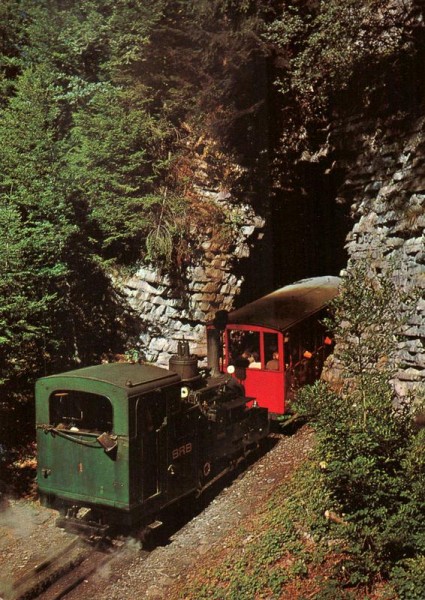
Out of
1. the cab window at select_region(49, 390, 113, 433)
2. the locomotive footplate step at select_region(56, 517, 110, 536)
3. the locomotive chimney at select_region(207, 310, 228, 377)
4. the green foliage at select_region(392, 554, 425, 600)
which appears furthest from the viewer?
the locomotive chimney at select_region(207, 310, 228, 377)

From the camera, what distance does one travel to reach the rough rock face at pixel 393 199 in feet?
34.8

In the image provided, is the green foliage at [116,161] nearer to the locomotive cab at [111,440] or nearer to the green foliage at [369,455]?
the locomotive cab at [111,440]

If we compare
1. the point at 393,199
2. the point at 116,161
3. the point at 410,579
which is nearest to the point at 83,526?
the point at 410,579

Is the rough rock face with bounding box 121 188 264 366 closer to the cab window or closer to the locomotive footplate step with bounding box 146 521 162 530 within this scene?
the cab window

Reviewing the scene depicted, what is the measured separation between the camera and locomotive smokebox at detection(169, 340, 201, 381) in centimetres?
952

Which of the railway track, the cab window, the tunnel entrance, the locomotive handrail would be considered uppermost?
the tunnel entrance

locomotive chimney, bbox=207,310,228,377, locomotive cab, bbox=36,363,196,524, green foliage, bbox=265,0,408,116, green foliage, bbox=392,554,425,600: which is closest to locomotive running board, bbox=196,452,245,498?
locomotive cab, bbox=36,363,196,524

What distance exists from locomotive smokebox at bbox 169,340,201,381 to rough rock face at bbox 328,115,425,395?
411 cm

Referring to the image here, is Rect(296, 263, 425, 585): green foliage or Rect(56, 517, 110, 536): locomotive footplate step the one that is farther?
Rect(56, 517, 110, 536): locomotive footplate step

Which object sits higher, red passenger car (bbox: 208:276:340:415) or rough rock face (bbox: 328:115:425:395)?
rough rock face (bbox: 328:115:425:395)

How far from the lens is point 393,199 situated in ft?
38.1

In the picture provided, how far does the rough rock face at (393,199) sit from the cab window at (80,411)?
580 centimetres

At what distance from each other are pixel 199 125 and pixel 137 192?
102 inches

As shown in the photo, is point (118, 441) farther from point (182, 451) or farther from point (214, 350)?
point (214, 350)
